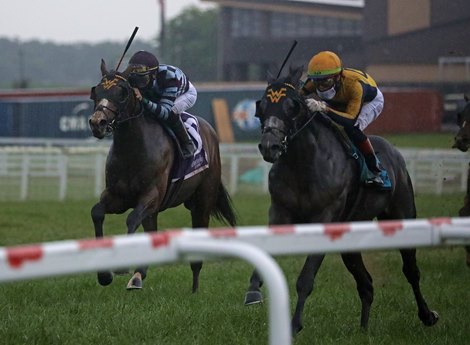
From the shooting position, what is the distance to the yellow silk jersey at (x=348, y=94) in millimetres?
6828

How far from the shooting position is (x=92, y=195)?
64.7ft

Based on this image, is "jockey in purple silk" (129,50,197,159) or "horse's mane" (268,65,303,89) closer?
"horse's mane" (268,65,303,89)

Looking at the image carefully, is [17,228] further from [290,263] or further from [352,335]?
[352,335]

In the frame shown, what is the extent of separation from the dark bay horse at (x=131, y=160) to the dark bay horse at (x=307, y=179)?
147 centimetres

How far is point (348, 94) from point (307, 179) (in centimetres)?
73

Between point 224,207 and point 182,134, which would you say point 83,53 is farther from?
point 182,134

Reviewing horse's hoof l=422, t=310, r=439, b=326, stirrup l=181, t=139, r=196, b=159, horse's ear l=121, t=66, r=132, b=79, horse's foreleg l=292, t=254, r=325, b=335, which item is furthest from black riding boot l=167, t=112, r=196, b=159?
horse's hoof l=422, t=310, r=439, b=326

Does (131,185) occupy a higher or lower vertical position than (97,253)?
lower

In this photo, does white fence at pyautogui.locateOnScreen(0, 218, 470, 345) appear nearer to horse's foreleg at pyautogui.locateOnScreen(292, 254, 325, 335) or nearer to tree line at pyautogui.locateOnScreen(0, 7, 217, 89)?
horse's foreleg at pyautogui.locateOnScreen(292, 254, 325, 335)

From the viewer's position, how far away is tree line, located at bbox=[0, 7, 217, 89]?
58656 millimetres

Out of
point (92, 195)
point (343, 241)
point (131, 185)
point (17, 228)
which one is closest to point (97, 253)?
point (343, 241)

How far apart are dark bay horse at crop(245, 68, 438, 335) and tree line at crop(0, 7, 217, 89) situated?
45.5m

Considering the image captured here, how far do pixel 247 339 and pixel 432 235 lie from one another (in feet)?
7.89

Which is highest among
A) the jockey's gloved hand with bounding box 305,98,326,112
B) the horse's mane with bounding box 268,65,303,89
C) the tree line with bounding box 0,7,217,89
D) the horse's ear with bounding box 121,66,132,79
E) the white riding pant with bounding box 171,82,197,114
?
the horse's mane with bounding box 268,65,303,89
